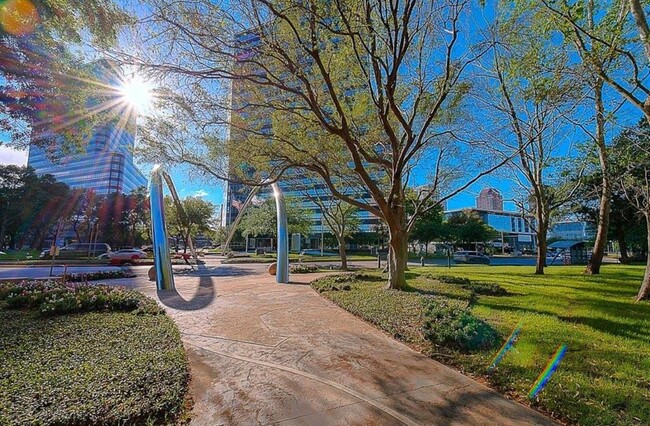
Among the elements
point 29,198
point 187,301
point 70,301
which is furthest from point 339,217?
point 29,198

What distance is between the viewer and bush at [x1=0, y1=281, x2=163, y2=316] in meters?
7.22

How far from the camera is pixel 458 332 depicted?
17.4ft

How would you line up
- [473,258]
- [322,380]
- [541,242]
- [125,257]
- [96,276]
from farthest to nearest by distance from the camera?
[473,258]
[125,257]
[541,242]
[96,276]
[322,380]

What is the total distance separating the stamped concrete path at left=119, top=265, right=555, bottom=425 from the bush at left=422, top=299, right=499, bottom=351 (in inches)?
22.6

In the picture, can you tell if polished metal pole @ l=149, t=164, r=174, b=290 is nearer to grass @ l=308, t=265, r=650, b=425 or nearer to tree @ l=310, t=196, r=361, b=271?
grass @ l=308, t=265, r=650, b=425

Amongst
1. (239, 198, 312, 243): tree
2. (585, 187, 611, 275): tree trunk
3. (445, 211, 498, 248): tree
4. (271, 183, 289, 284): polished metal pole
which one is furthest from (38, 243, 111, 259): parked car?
(445, 211, 498, 248): tree

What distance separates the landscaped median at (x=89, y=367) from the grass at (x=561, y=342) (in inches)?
146

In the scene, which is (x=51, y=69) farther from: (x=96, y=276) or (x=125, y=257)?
(x=125, y=257)

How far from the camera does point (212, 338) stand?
5855 mm

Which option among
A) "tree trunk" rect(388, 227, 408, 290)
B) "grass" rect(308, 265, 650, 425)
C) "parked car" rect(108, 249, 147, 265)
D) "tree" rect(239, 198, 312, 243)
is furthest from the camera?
"tree" rect(239, 198, 312, 243)

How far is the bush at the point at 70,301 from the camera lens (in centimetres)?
722

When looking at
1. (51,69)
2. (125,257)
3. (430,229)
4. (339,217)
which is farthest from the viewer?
(430,229)

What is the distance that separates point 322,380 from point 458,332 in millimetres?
2490

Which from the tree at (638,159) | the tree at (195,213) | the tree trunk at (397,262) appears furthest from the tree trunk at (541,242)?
the tree at (195,213)
